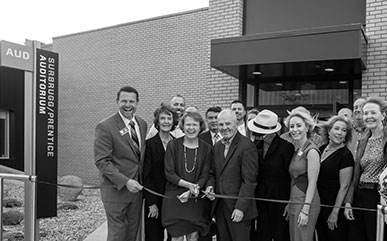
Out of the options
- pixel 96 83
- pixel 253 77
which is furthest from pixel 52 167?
pixel 96 83

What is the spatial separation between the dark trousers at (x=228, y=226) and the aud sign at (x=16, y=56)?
333 cm

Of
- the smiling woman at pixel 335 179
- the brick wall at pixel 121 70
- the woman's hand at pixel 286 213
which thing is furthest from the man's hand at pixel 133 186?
the brick wall at pixel 121 70

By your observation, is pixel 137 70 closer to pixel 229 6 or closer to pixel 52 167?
pixel 229 6

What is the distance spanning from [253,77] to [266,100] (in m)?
0.67

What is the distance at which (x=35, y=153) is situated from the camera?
584 cm

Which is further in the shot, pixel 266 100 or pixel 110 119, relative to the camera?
pixel 266 100

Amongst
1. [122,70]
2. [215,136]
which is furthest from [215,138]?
[122,70]

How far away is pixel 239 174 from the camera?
427cm

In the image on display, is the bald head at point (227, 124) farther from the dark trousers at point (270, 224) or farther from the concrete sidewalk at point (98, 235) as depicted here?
the concrete sidewalk at point (98, 235)

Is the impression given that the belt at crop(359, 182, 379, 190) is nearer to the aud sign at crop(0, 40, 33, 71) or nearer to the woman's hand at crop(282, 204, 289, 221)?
the woman's hand at crop(282, 204, 289, 221)

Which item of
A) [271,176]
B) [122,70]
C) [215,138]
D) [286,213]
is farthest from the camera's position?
[122,70]

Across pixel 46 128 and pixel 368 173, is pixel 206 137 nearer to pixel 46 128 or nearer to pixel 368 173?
pixel 368 173

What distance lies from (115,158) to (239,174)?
4.54 feet

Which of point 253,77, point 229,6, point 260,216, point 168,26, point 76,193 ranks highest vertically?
point 168,26
